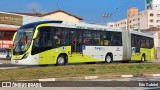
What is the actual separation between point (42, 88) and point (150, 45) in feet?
83.9

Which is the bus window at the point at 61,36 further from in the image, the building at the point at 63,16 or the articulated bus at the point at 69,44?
the building at the point at 63,16

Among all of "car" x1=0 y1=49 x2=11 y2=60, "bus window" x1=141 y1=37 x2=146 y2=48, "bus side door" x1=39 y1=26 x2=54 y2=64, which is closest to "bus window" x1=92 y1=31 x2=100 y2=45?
"bus side door" x1=39 y1=26 x2=54 y2=64

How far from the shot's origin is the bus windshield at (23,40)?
23225mm

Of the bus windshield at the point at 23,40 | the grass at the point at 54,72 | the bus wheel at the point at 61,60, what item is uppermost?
the bus windshield at the point at 23,40

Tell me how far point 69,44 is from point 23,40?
354 cm

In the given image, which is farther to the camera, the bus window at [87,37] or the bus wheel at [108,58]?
the bus wheel at [108,58]

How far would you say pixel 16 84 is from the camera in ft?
46.8

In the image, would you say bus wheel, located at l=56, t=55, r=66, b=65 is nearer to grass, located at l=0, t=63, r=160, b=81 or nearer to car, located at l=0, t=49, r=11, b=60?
grass, located at l=0, t=63, r=160, b=81

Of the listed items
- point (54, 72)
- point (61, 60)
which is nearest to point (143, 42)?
point (61, 60)

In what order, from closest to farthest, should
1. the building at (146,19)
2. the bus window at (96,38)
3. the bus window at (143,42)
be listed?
the bus window at (96,38) < the bus window at (143,42) < the building at (146,19)

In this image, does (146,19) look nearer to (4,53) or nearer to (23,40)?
(4,53)

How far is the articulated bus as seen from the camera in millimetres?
23297

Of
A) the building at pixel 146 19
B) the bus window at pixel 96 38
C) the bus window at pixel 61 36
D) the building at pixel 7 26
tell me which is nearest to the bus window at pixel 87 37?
the bus window at pixel 96 38

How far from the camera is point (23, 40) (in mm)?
23516
